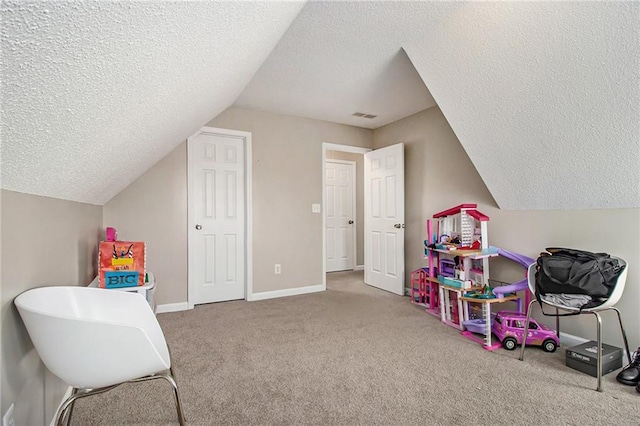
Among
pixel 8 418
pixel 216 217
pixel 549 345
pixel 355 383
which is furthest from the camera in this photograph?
pixel 216 217

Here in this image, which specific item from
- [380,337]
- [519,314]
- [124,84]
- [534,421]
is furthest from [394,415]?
[124,84]

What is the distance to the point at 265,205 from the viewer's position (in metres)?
3.92

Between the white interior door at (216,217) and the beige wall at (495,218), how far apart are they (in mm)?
2119

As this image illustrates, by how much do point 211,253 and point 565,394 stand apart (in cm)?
330

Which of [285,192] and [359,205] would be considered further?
[359,205]

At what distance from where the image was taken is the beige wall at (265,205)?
327 cm

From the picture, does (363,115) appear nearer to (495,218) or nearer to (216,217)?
(495,218)

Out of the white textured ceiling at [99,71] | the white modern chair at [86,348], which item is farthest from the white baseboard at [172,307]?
the white modern chair at [86,348]

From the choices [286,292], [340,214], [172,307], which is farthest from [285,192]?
[340,214]

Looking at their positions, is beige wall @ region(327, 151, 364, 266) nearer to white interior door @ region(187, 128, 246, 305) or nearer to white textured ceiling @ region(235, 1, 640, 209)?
white interior door @ region(187, 128, 246, 305)

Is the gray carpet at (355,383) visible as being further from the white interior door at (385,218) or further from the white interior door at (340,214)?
the white interior door at (340,214)

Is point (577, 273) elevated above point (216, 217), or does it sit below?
below

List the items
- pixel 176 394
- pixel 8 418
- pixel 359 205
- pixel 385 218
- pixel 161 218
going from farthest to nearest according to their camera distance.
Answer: pixel 359 205 < pixel 385 218 < pixel 161 218 < pixel 176 394 < pixel 8 418

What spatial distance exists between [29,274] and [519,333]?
298 centimetres
